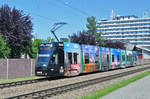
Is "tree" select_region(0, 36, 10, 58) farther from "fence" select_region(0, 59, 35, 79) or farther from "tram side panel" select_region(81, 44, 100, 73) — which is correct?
"tram side panel" select_region(81, 44, 100, 73)

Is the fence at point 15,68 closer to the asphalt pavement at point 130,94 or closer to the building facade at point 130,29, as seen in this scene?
the asphalt pavement at point 130,94

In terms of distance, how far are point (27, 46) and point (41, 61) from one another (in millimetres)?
15248

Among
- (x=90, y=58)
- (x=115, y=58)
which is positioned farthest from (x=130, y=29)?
(x=90, y=58)

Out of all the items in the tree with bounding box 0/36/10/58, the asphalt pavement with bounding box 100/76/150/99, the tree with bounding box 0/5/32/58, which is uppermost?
the tree with bounding box 0/5/32/58

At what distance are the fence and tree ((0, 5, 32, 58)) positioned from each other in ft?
23.3

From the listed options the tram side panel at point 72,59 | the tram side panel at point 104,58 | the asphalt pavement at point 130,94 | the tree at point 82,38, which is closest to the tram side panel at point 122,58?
the tram side panel at point 104,58

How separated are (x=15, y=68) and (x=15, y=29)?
9695mm

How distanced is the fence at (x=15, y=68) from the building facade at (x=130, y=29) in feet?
427

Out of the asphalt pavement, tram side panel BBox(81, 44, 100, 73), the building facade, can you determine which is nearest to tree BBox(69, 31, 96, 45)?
tram side panel BBox(81, 44, 100, 73)

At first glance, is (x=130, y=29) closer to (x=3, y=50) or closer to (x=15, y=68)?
(x=3, y=50)

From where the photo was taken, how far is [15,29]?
32156 mm

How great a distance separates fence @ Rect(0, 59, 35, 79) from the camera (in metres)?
22.4

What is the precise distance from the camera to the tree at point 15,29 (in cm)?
3178

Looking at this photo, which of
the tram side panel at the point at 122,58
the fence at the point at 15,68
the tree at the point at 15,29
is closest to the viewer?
the fence at the point at 15,68
